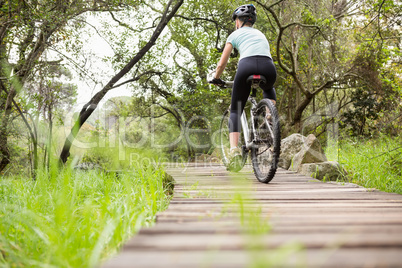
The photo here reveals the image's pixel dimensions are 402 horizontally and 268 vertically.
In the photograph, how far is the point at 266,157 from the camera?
286 cm

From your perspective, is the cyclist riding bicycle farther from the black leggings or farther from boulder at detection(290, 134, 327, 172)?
boulder at detection(290, 134, 327, 172)

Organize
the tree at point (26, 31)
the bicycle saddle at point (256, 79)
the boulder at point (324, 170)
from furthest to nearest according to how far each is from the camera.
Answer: the tree at point (26, 31) → the boulder at point (324, 170) → the bicycle saddle at point (256, 79)

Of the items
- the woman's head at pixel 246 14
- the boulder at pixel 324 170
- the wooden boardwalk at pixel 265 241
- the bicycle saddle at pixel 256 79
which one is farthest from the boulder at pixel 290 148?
the wooden boardwalk at pixel 265 241

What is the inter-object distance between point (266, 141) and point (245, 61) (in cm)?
81

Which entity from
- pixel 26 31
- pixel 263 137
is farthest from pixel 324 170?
pixel 26 31

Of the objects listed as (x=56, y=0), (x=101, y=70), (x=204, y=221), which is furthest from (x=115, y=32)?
(x=204, y=221)

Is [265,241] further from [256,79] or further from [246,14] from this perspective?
[246,14]

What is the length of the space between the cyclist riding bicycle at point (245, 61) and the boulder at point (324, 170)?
3.18ft

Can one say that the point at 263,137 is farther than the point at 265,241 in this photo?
Yes

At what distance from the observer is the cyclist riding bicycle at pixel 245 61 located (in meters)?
2.85

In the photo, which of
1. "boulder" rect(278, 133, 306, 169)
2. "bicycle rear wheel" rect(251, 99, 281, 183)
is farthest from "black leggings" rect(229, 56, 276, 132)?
"boulder" rect(278, 133, 306, 169)

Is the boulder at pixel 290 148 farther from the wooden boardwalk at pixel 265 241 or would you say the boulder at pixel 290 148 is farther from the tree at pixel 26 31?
the tree at pixel 26 31

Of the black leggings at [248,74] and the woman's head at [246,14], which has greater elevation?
the woman's head at [246,14]

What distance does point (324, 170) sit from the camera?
135 inches
